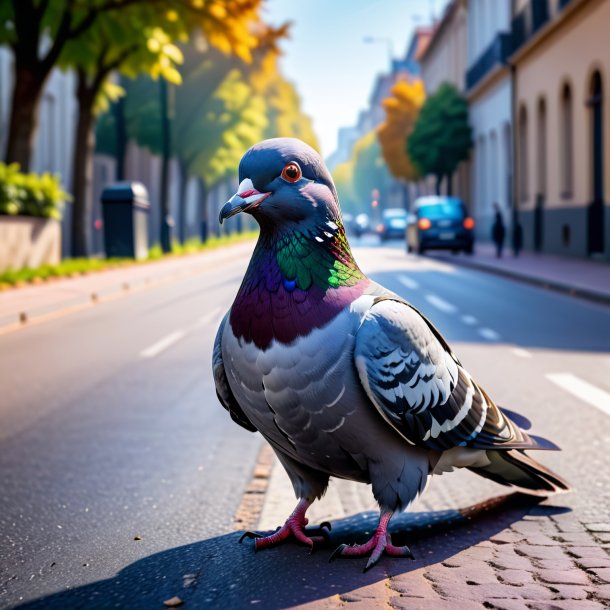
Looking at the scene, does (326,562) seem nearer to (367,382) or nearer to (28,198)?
(367,382)

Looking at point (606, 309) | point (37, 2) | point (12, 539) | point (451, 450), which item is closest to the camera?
point (451, 450)

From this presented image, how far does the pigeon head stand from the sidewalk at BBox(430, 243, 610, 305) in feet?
46.2

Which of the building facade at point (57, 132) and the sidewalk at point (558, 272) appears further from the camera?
the building facade at point (57, 132)

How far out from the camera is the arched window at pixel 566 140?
111ft

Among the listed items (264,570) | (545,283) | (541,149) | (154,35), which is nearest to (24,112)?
(154,35)

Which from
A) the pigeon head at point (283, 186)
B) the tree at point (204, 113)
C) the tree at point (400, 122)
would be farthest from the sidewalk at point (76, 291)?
the tree at point (400, 122)

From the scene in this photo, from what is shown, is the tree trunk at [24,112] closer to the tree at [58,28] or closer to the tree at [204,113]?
the tree at [58,28]

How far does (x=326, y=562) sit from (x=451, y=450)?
0.52 m

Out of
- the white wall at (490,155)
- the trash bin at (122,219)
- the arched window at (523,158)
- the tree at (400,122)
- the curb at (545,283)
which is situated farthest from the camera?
the tree at (400,122)

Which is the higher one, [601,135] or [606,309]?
[601,135]

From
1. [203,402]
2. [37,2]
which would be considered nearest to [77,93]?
[37,2]

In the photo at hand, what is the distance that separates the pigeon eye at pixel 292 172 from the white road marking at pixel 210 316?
1138cm

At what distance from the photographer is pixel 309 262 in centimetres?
299

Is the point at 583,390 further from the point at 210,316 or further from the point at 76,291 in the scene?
the point at 76,291
